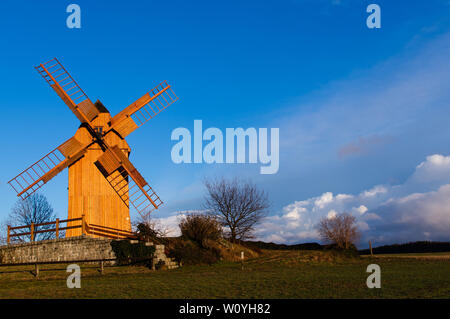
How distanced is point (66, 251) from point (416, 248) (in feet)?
139

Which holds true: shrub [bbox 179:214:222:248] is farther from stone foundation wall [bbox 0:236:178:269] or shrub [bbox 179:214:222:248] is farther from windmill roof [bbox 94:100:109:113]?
windmill roof [bbox 94:100:109:113]

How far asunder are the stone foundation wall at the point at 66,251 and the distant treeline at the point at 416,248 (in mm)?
35569

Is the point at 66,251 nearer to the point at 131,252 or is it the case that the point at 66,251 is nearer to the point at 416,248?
the point at 131,252

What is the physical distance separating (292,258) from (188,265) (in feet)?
26.4

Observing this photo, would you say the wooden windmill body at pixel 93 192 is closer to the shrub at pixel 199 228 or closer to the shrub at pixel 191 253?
the shrub at pixel 191 253

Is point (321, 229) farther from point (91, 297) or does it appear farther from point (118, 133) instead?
point (91, 297)

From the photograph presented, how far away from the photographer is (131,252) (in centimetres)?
2459

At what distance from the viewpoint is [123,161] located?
28031mm

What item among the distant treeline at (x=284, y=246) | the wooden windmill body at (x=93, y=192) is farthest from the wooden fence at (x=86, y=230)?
the distant treeline at (x=284, y=246)

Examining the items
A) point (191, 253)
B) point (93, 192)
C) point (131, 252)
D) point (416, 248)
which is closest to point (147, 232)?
point (191, 253)

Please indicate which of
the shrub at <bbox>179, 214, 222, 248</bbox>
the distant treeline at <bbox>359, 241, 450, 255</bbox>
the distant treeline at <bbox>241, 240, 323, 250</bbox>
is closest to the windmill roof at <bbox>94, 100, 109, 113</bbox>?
the shrub at <bbox>179, 214, 222, 248</bbox>
